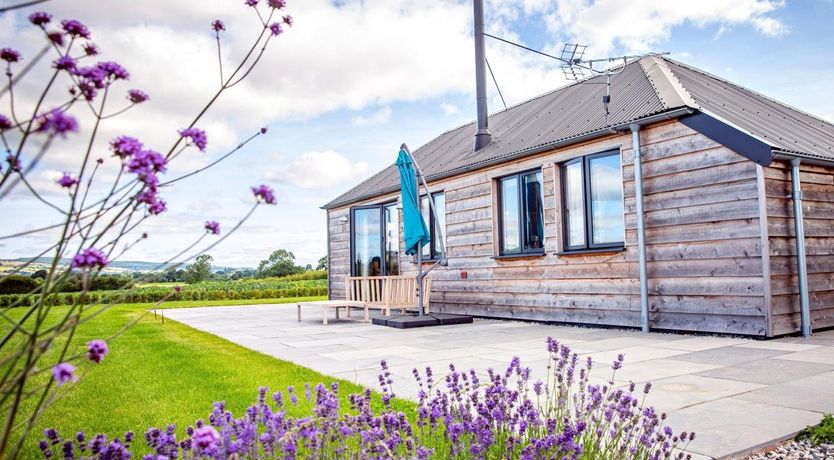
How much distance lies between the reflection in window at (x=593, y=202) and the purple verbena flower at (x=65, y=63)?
7.24 metres

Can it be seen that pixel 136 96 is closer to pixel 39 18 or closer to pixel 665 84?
pixel 39 18

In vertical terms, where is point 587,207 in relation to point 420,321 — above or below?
above

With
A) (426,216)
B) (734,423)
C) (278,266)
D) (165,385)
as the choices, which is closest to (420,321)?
(426,216)

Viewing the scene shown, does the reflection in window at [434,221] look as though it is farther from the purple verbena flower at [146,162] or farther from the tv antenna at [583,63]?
the purple verbena flower at [146,162]

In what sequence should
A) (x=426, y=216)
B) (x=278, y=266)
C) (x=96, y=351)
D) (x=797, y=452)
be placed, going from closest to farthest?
(x=96, y=351), (x=797, y=452), (x=426, y=216), (x=278, y=266)

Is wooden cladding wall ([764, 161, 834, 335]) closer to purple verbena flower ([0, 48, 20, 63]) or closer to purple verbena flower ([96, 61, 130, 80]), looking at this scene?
purple verbena flower ([96, 61, 130, 80])

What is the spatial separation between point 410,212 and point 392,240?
11.2 feet

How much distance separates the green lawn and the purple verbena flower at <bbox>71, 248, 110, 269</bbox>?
1392 millimetres

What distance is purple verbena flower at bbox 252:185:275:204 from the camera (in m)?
1.46

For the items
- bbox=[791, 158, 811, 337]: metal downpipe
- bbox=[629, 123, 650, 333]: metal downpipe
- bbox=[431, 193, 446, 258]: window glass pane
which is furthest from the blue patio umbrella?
bbox=[791, 158, 811, 337]: metal downpipe

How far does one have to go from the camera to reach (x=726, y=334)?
6609 millimetres

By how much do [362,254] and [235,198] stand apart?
11796 mm

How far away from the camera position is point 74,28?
1.31m

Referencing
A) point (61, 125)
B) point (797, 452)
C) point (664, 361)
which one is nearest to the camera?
point (61, 125)
